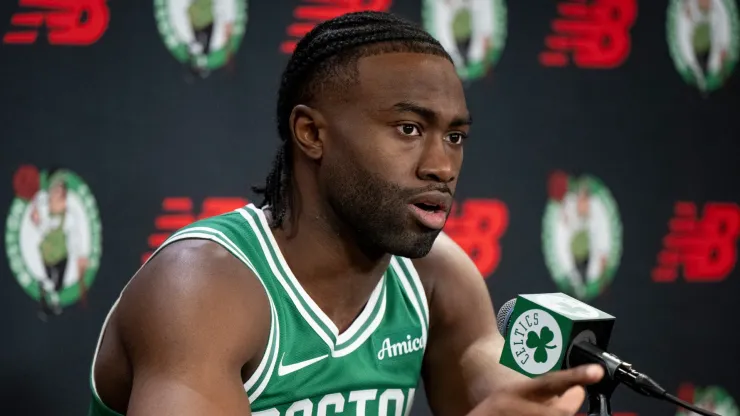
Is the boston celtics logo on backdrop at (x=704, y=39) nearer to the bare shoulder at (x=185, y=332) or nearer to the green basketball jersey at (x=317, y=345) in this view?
the green basketball jersey at (x=317, y=345)

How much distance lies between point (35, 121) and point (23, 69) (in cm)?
A: 12

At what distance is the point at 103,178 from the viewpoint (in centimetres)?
209

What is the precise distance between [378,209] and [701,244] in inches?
58.4

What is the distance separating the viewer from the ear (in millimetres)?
1475

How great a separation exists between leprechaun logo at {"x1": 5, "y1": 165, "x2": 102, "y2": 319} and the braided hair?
2.13 feet

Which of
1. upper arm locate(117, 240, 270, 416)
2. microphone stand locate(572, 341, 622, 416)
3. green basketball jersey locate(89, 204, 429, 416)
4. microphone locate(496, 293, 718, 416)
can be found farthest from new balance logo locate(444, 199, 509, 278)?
microphone stand locate(572, 341, 622, 416)

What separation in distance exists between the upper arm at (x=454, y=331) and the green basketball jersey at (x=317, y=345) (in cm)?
6

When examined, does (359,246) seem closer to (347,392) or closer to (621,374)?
(347,392)

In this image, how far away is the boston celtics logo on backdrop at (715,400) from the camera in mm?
2621

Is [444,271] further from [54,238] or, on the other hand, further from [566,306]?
[54,238]

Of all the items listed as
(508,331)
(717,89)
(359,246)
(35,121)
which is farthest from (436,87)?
(717,89)

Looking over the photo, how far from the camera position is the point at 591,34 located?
246 centimetres

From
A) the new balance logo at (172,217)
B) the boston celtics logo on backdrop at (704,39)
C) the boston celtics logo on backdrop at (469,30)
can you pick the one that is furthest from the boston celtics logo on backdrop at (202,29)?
the boston celtics logo on backdrop at (704,39)

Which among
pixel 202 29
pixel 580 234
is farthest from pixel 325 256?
pixel 580 234
